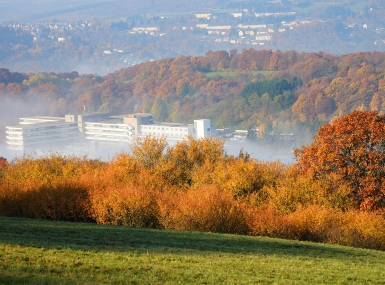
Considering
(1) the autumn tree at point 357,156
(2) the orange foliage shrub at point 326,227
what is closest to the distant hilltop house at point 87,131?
(1) the autumn tree at point 357,156

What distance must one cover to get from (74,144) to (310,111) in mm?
35577

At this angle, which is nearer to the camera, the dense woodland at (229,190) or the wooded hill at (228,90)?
the dense woodland at (229,190)

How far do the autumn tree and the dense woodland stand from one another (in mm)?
46

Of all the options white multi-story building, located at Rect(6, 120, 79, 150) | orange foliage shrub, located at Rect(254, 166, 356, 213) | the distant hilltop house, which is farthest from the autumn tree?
white multi-story building, located at Rect(6, 120, 79, 150)

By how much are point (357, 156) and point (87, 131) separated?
238ft

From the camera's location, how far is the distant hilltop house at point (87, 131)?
9481 cm

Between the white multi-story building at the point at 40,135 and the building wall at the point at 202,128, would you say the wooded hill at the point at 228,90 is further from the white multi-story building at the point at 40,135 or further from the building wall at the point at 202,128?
the white multi-story building at the point at 40,135

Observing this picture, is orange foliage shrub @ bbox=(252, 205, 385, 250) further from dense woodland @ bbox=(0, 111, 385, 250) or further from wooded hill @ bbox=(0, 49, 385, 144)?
wooded hill @ bbox=(0, 49, 385, 144)

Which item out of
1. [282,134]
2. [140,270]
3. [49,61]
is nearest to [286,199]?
[140,270]

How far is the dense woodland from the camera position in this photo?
89.2ft

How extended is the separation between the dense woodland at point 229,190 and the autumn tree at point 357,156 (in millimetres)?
46

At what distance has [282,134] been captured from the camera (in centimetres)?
10106

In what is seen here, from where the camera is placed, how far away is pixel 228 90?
416 ft

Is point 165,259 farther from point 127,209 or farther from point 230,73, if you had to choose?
point 230,73
